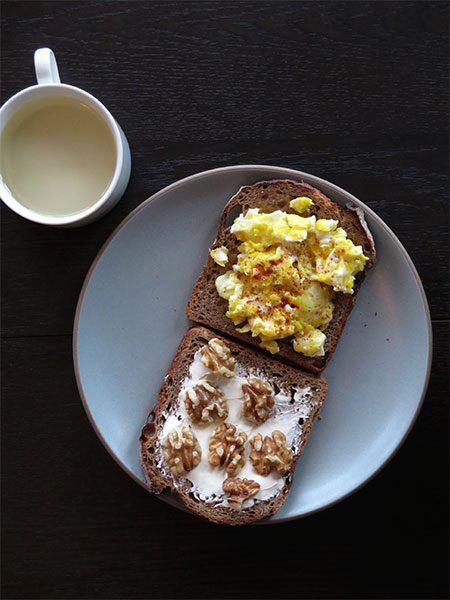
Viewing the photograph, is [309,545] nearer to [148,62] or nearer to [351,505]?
[351,505]

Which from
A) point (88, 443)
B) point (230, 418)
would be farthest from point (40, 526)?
point (230, 418)

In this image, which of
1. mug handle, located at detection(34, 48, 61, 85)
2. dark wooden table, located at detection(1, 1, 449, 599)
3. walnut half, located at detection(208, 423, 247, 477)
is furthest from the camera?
dark wooden table, located at detection(1, 1, 449, 599)

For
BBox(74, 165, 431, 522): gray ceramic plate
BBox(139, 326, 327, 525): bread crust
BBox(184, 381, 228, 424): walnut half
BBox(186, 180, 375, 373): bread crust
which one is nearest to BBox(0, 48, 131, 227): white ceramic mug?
BBox(74, 165, 431, 522): gray ceramic plate

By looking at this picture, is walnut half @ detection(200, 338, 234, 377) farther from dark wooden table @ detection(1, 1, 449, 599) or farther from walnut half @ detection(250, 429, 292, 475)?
dark wooden table @ detection(1, 1, 449, 599)

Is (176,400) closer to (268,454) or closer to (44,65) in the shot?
(268,454)

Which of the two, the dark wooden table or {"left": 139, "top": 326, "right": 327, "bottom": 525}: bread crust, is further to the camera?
the dark wooden table

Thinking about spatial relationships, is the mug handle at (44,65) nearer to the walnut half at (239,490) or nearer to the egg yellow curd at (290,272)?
the egg yellow curd at (290,272)

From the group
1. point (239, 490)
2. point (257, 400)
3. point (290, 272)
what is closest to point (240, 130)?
point (290, 272)
